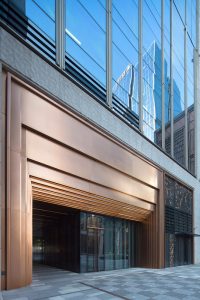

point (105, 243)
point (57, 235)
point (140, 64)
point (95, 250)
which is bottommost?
point (95, 250)

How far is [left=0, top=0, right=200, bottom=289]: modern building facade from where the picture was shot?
1111 centimetres

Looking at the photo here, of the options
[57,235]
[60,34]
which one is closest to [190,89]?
[57,235]

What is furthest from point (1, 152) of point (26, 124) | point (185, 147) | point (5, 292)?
point (185, 147)

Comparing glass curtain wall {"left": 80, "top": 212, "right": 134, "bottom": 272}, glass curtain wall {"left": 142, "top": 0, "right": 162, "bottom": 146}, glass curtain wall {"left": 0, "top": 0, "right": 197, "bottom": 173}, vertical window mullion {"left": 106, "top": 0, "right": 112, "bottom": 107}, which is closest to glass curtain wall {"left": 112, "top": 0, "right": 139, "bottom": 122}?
glass curtain wall {"left": 0, "top": 0, "right": 197, "bottom": 173}

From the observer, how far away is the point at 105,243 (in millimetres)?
19047

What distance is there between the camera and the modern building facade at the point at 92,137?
1111 centimetres

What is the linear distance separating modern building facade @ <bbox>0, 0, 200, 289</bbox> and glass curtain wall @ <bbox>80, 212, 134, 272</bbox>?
0.19 ft

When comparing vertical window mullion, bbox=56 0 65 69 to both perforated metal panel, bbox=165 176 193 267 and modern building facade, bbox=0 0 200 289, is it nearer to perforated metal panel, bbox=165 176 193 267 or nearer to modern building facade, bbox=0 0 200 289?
modern building facade, bbox=0 0 200 289

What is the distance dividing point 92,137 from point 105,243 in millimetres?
6750

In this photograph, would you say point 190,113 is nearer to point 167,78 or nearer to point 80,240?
point 167,78

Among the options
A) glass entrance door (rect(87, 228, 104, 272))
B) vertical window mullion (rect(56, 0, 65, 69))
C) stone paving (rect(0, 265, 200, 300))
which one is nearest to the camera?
stone paving (rect(0, 265, 200, 300))

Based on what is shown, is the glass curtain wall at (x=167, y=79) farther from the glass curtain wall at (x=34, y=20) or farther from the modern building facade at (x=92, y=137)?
the glass curtain wall at (x=34, y=20)

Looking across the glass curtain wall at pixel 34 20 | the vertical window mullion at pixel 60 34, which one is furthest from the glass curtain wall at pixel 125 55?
the glass curtain wall at pixel 34 20

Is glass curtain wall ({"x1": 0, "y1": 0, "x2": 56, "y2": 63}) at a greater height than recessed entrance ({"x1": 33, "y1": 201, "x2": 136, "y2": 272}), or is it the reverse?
glass curtain wall ({"x1": 0, "y1": 0, "x2": 56, "y2": 63})
